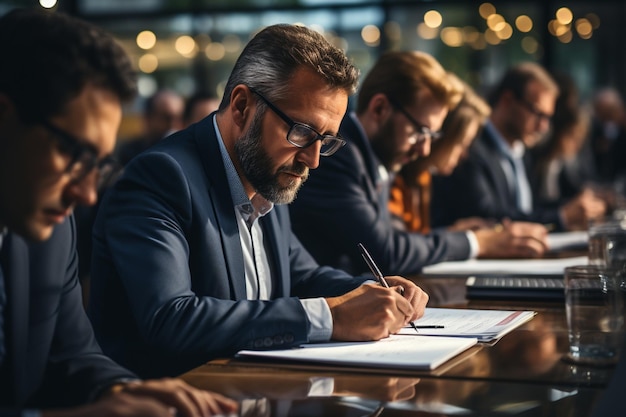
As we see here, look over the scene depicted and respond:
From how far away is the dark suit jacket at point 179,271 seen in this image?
196cm

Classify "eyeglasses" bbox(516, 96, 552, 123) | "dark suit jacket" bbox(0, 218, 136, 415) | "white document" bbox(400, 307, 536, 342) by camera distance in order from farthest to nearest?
"eyeglasses" bbox(516, 96, 552, 123) → "white document" bbox(400, 307, 536, 342) → "dark suit jacket" bbox(0, 218, 136, 415)

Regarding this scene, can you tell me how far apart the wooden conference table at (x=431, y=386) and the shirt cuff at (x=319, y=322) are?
6.8 inches

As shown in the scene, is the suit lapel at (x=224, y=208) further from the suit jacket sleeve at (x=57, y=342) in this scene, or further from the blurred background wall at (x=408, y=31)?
the blurred background wall at (x=408, y=31)

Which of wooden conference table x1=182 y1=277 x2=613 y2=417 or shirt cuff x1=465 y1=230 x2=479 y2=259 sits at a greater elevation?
wooden conference table x1=182 y1=277 x2=613 y2=417

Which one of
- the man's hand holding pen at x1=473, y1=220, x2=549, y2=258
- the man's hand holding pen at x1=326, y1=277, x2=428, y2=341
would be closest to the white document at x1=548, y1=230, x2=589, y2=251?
the man's hand holding pen at x1=473, y1=220, x2=549, y2=258

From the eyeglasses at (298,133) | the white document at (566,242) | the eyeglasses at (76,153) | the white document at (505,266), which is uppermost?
the eyeglasses at (76,153)

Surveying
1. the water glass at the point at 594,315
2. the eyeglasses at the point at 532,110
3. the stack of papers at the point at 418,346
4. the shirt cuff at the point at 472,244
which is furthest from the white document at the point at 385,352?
the eyeglasses at the point at 532,110

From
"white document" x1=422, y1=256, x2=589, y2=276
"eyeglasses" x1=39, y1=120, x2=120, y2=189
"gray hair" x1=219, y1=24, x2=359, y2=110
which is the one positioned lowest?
"white document" x1=422, y1=256, x2=589, y2=276

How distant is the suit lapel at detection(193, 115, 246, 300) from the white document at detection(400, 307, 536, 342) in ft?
1.44

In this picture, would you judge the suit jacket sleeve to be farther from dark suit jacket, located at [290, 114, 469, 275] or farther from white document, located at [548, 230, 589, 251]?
white document, located at [548, 230, 589, 251]

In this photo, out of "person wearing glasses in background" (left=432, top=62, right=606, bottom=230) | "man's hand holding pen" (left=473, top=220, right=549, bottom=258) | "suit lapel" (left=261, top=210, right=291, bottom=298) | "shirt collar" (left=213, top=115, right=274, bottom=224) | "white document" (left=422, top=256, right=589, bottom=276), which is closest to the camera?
"shirt collar" (left=213, top=115, right=274, bottom=224)

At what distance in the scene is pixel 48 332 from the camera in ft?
5.98

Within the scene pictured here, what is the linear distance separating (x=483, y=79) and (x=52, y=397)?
25.2 ft

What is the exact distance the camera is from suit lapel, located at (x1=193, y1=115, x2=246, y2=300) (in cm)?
226
